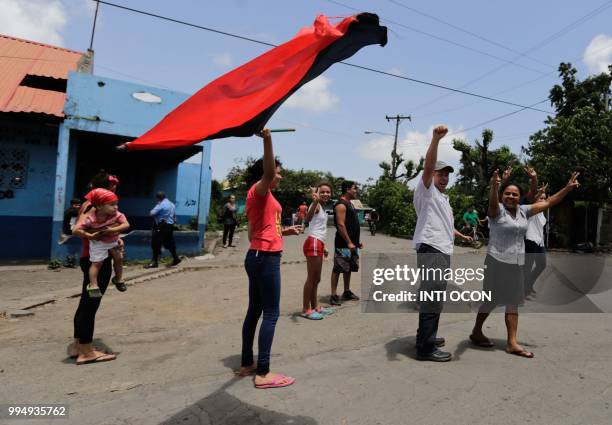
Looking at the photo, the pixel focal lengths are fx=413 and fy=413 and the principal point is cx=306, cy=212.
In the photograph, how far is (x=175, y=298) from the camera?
6.30 m

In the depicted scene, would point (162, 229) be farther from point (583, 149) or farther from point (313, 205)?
point (583, 149)

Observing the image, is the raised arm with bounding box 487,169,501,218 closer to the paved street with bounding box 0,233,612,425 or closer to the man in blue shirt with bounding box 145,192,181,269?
the paved street with bounding box 0,233,612,425

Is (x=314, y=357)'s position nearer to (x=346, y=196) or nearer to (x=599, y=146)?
(x=346, y=196)

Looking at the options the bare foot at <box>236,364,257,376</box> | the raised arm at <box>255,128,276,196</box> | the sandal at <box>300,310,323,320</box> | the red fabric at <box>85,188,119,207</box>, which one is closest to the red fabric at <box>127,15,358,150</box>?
the raised arm at <box>255,128,276,196</box>

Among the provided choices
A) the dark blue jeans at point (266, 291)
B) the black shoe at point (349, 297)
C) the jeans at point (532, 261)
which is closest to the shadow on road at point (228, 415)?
the dark blue jeans at point (266, 291)

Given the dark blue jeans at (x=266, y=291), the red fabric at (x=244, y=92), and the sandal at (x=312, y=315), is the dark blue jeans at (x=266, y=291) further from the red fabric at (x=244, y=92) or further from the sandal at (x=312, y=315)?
the sandal at (x=312, y=315)

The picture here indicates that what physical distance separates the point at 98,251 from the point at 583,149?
1803cm

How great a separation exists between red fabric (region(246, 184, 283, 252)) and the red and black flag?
0.73 meters

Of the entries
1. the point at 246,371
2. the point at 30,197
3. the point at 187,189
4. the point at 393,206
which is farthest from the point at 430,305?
the point at 393,206

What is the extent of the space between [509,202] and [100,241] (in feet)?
12.7

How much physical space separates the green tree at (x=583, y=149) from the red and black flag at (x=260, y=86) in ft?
53.0

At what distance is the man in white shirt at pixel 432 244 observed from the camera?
370 cm

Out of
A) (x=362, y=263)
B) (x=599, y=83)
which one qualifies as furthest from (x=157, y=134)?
(x=599, y=83)

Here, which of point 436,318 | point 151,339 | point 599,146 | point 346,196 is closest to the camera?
point 436,318
